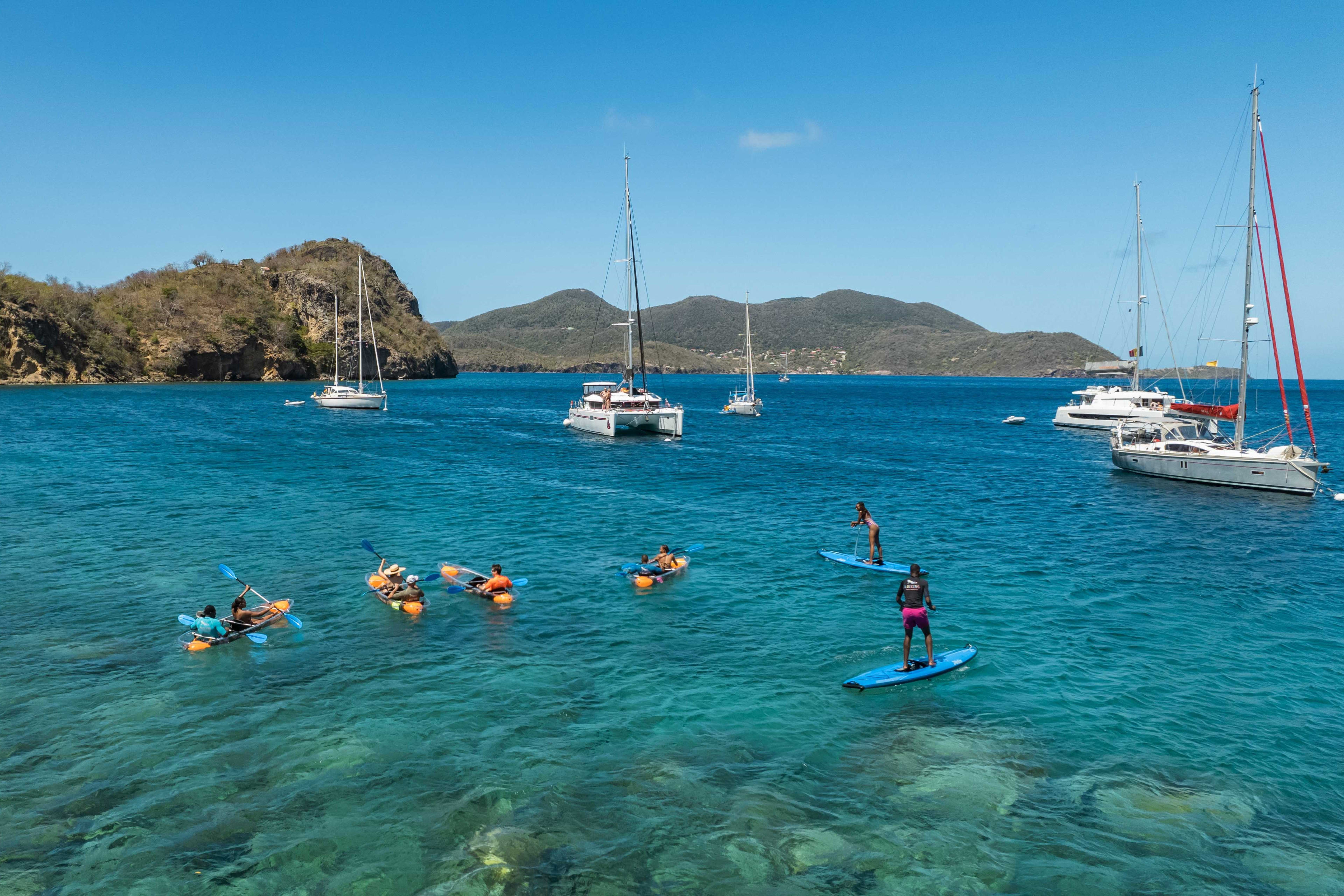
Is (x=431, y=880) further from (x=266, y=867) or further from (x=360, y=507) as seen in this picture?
(x=360, y=507)

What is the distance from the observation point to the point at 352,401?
9338 centimetres

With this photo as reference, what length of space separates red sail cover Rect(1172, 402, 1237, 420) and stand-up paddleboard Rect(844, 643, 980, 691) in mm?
38478

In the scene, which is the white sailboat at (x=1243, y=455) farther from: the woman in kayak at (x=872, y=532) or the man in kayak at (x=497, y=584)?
the man in kayak at (x=497, y=584)

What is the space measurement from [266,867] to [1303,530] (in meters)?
39.1

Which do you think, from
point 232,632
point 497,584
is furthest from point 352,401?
point 232,632

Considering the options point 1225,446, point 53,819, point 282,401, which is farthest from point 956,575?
point 282,401

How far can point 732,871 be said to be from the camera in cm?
1023

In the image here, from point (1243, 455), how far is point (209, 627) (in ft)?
160

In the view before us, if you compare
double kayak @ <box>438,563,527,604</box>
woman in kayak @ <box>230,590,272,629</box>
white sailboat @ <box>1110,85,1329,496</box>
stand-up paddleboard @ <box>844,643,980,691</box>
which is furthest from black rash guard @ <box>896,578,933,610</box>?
white sailboat @ <box>1110,85,1329,496</box>

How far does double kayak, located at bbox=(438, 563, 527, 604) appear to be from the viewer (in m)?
21.3

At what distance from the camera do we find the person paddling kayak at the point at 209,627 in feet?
58.8

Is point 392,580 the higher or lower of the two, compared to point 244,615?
higher

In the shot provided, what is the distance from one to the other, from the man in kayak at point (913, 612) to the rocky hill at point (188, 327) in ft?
526

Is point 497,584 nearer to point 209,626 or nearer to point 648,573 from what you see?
point 648,573
